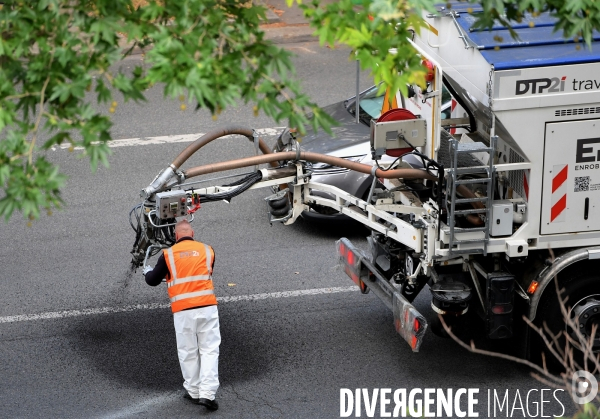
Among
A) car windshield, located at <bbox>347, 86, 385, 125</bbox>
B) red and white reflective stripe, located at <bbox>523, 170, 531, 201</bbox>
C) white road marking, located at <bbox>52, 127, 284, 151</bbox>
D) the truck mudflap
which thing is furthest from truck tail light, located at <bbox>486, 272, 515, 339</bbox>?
white road marking, located at <bbox>52, 127, 284, 151</bbox>

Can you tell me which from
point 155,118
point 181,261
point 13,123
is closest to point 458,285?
point 181,261

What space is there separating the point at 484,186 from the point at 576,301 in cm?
116

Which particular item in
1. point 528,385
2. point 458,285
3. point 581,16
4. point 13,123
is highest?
point 581,16

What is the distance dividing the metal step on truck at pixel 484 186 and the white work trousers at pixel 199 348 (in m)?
0.74

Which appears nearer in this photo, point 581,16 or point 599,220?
point 581,16

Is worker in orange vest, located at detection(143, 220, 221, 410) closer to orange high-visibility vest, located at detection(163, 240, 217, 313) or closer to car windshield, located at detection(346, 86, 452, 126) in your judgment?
orange high-visibility vest, located at detection(163, 240, 217, 313)

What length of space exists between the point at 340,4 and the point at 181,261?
3012 millimetres

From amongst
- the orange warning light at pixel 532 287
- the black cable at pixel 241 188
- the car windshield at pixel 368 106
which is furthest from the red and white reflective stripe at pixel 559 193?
the car windshield at pixel 368 106

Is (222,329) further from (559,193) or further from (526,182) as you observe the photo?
(559,193)

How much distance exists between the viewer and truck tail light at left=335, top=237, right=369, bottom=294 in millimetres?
8211

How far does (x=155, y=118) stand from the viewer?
14.0m

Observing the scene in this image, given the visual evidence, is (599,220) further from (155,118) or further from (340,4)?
(155,118)

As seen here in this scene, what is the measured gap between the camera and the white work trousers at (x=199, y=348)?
7.22 metres

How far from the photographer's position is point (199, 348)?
24.1 ft
